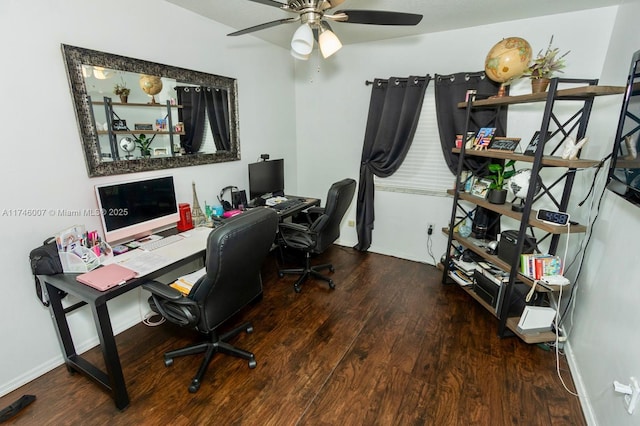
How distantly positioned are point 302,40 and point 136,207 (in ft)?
5.14

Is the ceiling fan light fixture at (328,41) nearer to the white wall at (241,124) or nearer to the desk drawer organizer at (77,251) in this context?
the white wall at (241,124)

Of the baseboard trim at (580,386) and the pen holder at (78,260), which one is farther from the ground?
the pen holder at (78,260)

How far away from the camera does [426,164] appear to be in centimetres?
326

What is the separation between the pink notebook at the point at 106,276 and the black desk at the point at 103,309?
3cm

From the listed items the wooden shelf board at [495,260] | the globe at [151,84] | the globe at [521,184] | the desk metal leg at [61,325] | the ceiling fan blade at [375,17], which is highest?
the ceiling fan blade at [375,17]

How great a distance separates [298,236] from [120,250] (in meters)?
1.43

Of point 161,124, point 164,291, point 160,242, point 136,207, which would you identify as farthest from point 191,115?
point 164,291

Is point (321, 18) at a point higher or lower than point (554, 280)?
higher

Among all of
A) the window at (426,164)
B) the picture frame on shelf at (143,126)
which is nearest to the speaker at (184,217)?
the picture frame on shelf at (143,126)

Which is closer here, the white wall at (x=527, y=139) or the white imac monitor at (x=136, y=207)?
the white wall at (x=527, y=139)

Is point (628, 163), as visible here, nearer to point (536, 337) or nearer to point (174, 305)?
point (536, 337)

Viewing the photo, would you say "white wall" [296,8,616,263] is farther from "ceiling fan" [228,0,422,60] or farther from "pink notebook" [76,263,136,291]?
"pink notebook" [76,263,136,291]

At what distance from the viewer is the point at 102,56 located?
1.88 meters

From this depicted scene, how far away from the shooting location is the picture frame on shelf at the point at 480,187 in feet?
8.32
